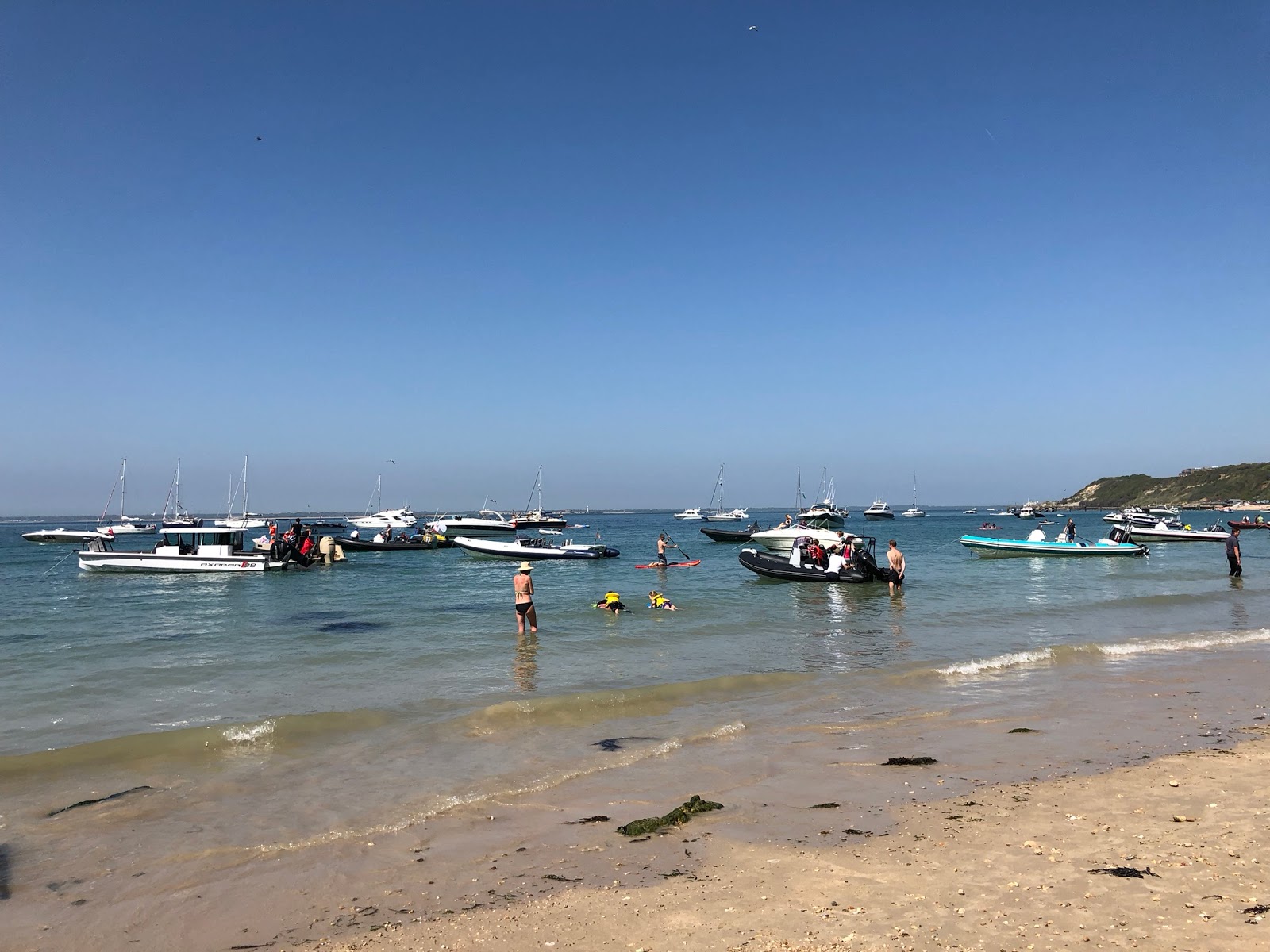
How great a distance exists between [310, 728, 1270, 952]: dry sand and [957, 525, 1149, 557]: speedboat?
3974cm

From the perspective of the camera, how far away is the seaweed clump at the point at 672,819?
22.1ft

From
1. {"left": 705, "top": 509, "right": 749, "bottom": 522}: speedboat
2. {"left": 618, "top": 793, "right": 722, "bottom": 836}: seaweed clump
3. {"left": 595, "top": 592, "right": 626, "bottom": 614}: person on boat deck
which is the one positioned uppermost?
{"left": 618, "top": 793, "right": 722, "bottom": 836}: seaweed clump

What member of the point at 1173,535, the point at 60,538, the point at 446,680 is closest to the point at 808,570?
the point at 446,680

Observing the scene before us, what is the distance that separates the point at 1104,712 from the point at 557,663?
919 cm

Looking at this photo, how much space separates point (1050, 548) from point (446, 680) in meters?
39.5

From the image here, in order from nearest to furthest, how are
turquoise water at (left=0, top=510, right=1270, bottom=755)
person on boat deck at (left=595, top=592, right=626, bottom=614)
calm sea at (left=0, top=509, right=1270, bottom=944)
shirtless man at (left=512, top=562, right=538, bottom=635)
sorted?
calm sea at (left=0, top=509, right=1270, bottom=944) → turquoise water at (left=0, top=510, right=1270, bottom=755) → shirtless man at (left=512, top=562, right=538, bottom=635) → person on boat deck at (left=595, top=592, right=626, bottom=614)

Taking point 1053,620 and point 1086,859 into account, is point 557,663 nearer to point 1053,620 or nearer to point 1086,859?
point 1086,859

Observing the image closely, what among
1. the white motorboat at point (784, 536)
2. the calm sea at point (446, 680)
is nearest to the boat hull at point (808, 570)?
the calm sea at point (446, 680)

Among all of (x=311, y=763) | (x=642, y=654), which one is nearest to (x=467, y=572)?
(x=642, y=654)

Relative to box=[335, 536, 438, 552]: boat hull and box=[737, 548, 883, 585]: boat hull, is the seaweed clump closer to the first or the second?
box=[737, 548, 883, 585]: boat hull

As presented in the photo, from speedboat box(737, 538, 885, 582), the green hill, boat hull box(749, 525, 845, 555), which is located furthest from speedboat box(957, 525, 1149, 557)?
the green hill

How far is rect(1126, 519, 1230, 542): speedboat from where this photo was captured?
60.3m

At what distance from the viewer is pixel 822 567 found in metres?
30.7

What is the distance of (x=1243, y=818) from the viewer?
645 cm
